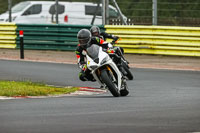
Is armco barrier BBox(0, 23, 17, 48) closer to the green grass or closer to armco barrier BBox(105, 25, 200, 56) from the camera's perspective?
armco barrier BBox(105, 25, 200, 56)

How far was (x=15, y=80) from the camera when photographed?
15.3m

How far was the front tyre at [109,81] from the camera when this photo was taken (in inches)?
453

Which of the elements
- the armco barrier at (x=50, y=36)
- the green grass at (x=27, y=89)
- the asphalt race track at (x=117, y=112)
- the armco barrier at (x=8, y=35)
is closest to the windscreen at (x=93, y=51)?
the asphalt race track at (x=117, y=112)

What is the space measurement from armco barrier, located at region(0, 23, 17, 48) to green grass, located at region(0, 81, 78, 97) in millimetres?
10754

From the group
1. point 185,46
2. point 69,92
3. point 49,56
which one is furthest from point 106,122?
point 49,56

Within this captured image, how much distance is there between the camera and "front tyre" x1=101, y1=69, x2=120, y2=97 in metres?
11.5

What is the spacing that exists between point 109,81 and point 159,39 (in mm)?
10281

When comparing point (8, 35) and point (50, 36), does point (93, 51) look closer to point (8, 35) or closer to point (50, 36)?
point (50, 36)

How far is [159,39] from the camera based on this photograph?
21.6m

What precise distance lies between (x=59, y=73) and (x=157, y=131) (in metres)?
10.1

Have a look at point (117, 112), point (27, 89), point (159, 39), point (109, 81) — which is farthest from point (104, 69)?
point (159, 39)

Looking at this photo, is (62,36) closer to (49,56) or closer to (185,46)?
(49,56)

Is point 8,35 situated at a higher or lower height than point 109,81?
lower

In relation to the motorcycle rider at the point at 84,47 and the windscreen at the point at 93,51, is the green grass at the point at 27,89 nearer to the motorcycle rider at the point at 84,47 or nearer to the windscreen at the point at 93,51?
the motorcycle rider at the point at 84,47
